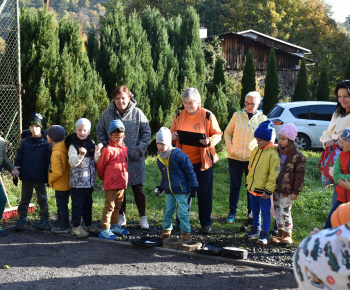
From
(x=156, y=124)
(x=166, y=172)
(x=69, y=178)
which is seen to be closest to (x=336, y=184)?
(x=166, y=172)

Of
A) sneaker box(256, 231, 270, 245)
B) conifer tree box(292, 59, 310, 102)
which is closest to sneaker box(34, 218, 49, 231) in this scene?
sneaker box(256, 231, 270, 245)

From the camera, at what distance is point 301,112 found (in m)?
14.9

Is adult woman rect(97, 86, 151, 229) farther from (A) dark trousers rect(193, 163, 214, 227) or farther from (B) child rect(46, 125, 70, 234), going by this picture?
(A) dark trousers rect(193, 163, 214, 227)

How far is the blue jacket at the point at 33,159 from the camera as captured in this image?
5973 millimetres

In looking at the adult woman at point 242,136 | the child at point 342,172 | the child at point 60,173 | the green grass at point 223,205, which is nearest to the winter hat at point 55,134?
the child at point 60,173

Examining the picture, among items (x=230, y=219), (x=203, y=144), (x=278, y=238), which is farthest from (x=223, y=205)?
(x=203, y=144)

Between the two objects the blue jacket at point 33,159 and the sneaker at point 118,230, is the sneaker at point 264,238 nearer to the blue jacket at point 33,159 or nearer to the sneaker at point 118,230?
the sneaker at point 118,230

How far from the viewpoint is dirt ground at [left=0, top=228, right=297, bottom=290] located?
4.29 meters

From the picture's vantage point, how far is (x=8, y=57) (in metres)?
8.61

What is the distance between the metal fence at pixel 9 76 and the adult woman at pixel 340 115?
18.5 ft

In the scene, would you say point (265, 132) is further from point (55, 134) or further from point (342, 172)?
point (55, 134)

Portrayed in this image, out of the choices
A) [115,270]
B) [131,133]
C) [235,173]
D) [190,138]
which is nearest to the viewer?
[115,270]

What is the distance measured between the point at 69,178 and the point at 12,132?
329 cm

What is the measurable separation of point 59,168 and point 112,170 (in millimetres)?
679
